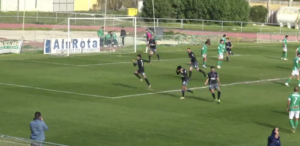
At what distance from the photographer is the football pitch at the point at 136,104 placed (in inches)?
930

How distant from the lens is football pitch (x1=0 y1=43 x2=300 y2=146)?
77.5 ft

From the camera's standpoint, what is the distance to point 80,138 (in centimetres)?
2284

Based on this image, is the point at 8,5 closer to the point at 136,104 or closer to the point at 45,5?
Result: the point at 45,5

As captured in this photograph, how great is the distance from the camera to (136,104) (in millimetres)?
30359

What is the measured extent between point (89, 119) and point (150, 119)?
2.55 metres

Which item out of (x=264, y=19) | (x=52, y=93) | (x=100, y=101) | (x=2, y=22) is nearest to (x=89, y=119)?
(x=100, y=101)

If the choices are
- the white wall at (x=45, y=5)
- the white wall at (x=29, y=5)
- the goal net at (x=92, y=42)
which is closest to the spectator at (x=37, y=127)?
the goal net at (x=92, y=42)

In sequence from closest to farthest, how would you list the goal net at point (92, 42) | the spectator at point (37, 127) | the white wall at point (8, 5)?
the spectator at point (37, 127), the goal net at point (92, 42), the white wall at point (8, 5)

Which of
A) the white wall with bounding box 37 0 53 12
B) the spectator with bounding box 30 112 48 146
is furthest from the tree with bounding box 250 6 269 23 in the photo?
the spectator with bounding box 30 112 48 146

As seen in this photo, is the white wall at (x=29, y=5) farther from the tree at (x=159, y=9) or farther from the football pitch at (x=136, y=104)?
the football pitch at (x=136, y=104)

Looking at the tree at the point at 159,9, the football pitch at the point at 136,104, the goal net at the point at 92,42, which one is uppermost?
the tree at the point at 159,9

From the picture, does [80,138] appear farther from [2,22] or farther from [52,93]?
Result: [2,22]

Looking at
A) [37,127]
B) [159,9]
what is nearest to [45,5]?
[159,9]

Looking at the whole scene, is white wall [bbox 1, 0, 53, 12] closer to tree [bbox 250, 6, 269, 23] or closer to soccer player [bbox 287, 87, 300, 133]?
tree [bbox 250, 6, 269, 23]
